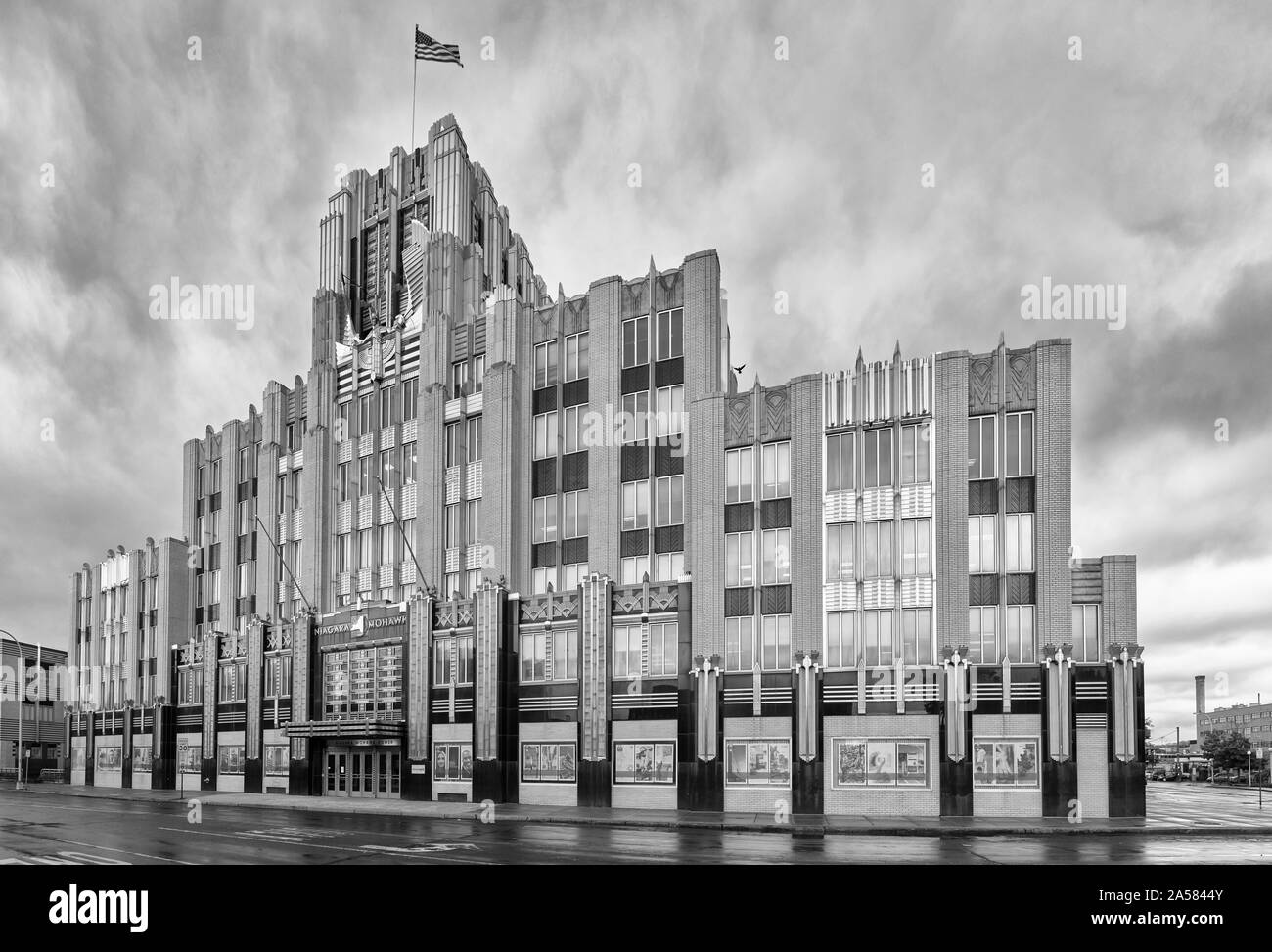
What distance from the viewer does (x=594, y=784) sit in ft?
146

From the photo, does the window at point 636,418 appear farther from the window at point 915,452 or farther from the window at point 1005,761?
the window at point 1005,761

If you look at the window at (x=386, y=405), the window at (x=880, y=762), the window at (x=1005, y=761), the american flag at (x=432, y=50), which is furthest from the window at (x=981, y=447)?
the american flag at (x=432, y=50)

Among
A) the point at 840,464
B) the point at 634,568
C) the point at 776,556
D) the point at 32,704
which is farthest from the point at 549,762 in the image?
the point at 32,704

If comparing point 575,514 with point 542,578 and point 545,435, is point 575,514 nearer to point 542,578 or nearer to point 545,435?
point 542,578

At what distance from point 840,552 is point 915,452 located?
5.33 metres

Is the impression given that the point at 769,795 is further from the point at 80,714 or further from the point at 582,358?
the point at 80,714

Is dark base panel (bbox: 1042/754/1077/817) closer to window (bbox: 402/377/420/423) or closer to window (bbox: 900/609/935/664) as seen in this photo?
window (bbox: 900/609/935/664)

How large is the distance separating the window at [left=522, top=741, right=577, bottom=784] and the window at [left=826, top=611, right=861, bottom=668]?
42.4ft

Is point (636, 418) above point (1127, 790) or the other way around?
above

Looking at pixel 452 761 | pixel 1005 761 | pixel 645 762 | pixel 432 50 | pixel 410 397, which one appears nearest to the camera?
pixel 1005 761

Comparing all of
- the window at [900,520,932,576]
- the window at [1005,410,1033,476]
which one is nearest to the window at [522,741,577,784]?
the window at [900,520,932,576]

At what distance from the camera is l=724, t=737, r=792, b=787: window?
41219 millimetres

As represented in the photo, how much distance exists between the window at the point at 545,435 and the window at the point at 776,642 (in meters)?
15.1
